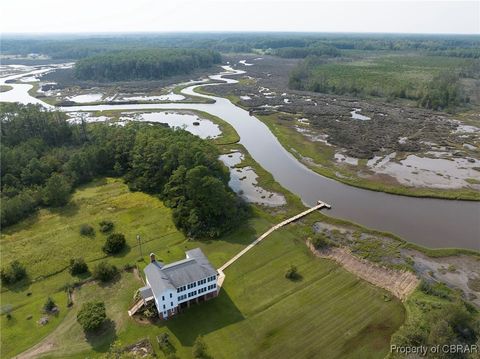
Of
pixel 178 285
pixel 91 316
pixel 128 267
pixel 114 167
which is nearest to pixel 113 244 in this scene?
pixel 128 267

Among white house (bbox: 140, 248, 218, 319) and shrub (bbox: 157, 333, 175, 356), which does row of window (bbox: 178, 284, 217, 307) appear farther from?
shrub (bbox: 157, 333, 175, 356)

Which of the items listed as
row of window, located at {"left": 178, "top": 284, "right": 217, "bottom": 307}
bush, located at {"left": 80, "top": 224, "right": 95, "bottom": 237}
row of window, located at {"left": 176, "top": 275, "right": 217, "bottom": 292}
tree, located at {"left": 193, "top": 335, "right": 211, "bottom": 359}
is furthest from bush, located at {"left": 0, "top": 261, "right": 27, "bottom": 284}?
tree, located at {"left": 193, "top": 335, "right": 211, "bottom": 359}


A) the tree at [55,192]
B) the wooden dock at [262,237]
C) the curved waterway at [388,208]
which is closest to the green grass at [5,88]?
the tree at [55,192]

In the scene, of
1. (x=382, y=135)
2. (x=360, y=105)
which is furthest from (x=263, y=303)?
(x=360, y=105)

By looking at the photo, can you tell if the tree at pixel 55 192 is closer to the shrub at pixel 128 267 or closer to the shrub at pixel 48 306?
the shrub at pixel 128 267

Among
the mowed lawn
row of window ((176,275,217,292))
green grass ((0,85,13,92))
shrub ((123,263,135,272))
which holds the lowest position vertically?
the mowed lawn

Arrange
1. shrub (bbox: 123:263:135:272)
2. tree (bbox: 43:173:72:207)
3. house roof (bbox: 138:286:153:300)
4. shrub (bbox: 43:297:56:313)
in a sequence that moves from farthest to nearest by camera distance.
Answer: tree (bbox: 43:173:72:207)
shrub (bbox: 123:263:135:272)
shrub (bbox: 43:297:56:313)
house roof (bbox: 138:286:153:300)

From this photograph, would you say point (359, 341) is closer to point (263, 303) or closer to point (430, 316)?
point (430, 316)
